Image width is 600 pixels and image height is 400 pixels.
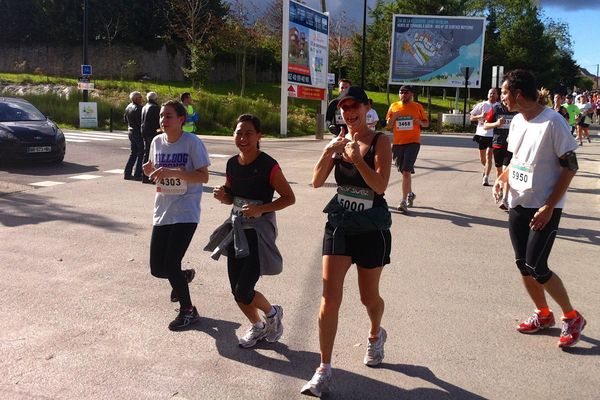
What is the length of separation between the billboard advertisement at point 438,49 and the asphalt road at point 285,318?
2863 cm

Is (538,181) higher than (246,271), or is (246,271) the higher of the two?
(538,181)

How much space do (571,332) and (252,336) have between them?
2257 mm

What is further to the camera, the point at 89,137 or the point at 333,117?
the point at 89,137

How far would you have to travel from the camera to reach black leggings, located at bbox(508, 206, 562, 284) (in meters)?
4.05

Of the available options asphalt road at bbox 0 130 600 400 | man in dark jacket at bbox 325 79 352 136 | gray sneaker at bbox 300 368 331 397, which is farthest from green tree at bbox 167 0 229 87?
gray sneaker at bbox 300 368 331 397

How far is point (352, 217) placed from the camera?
138 inches

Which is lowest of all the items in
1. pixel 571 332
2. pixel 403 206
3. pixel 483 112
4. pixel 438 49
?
pixel 571 332

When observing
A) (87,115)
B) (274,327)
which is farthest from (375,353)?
(87,115)

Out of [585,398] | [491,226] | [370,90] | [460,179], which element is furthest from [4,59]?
[585,398]

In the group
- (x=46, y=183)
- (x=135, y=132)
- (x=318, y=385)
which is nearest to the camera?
(x=318, y=385)

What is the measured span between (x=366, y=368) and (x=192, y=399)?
1.14m

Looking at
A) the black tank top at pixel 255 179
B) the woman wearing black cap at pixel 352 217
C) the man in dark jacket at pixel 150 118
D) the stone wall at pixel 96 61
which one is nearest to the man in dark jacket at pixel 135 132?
the man in dark jacket at pixel 150 118

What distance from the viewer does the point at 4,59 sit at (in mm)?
55875

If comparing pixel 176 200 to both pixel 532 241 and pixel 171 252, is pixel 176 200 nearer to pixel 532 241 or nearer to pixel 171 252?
pixel 171 252
